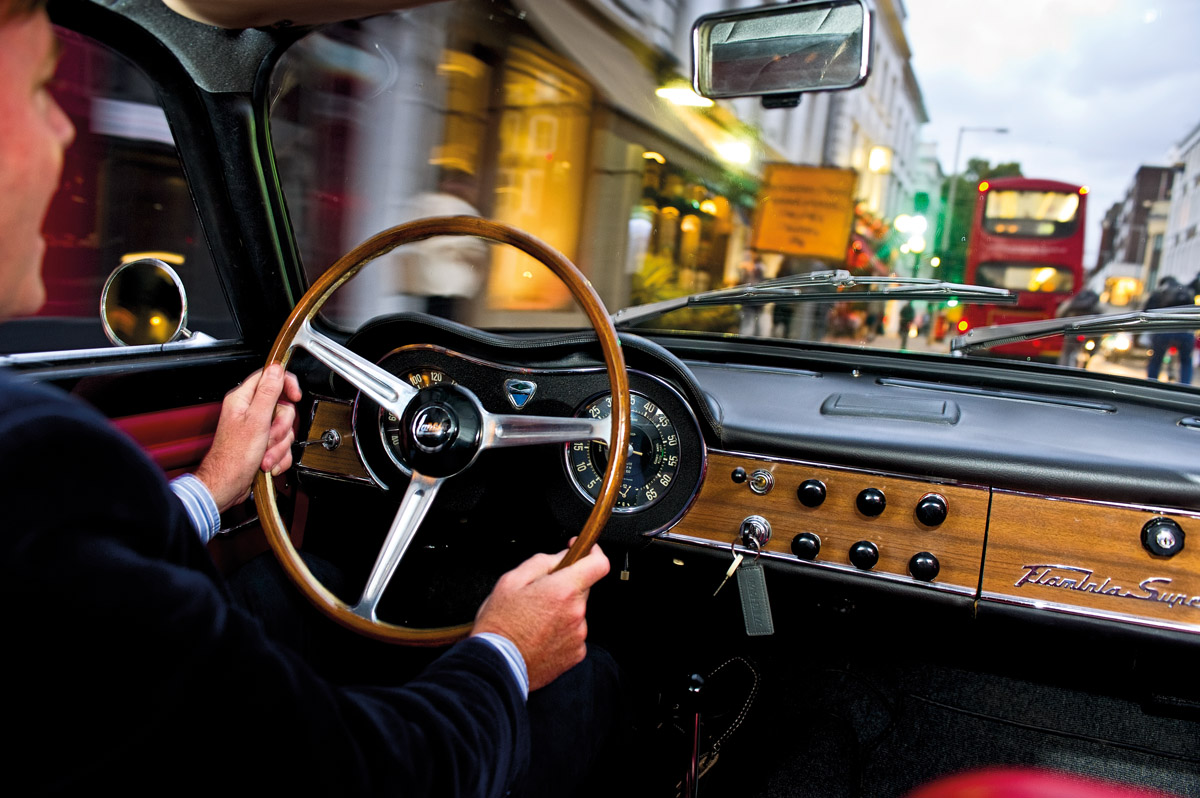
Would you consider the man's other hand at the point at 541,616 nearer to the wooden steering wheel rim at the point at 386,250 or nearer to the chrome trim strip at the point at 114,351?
the wooden steering wheel rim at the point at 386,250

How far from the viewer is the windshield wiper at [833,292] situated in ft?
7.50

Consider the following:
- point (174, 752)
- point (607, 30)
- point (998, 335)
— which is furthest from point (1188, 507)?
point (607, 30)

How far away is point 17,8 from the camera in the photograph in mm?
874

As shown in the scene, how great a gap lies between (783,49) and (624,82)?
9.24 ft

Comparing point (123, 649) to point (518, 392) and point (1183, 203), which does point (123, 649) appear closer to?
point (518, 392)

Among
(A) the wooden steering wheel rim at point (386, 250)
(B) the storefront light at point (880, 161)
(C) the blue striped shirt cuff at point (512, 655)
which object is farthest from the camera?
(B) the storefront light at point (880, 161)

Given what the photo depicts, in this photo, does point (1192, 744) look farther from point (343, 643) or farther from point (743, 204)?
point (343, 643)

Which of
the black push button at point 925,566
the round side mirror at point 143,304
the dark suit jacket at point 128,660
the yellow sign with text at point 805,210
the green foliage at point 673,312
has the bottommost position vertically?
the black push button at point 925,566

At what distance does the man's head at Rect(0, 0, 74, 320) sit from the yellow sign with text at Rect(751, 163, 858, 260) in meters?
2.05

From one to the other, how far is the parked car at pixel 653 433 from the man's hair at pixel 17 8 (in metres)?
0.81

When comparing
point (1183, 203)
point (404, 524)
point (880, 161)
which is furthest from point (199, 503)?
point (880, 161)

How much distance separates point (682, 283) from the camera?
2.64 meters

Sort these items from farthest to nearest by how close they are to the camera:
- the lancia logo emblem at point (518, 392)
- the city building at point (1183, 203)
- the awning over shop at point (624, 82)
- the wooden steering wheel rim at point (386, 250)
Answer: the city building at point (1183, 203) < the awning over shop at point (624, 82) < the lancia logo emblem at point (518, 392) < the wooden steering wheel rim at point (386, 250)

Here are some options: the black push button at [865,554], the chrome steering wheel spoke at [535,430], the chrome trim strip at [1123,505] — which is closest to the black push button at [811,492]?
the black push button at [865,554]
